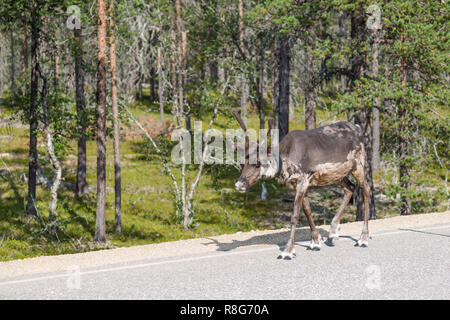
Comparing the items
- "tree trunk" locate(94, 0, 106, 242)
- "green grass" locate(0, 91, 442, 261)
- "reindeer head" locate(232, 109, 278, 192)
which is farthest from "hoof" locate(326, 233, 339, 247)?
"tree trunk" locate(94, 0, 106, 242)

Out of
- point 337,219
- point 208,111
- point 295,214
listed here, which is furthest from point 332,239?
point 208,111

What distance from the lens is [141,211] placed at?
984 inches

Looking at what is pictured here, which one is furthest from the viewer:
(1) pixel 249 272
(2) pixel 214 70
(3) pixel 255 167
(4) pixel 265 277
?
(2) pixel 214 70

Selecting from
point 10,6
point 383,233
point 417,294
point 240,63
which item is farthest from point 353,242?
point 10,6

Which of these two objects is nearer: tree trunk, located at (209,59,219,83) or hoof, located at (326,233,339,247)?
hoof, located at (326,233,339,247)

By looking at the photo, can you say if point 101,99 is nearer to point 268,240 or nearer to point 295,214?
point 268,240

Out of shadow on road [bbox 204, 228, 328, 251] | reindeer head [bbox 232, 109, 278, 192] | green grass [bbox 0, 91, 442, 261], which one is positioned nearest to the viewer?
reindeer head [bbox 232, 109, 278, 192]

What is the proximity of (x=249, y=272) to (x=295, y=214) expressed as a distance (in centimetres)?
136

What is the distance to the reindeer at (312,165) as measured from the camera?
800cm

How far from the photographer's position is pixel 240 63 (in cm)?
→ 1964

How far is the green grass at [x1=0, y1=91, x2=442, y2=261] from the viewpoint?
20.5 m

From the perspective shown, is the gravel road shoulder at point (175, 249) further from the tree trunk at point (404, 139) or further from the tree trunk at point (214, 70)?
the tree trunk at point (214, 70)

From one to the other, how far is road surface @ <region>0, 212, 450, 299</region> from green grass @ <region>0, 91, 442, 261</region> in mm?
7301

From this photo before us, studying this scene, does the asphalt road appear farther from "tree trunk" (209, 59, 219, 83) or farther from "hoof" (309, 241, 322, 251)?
"tree trunk" (209, 59, 219, 83)
